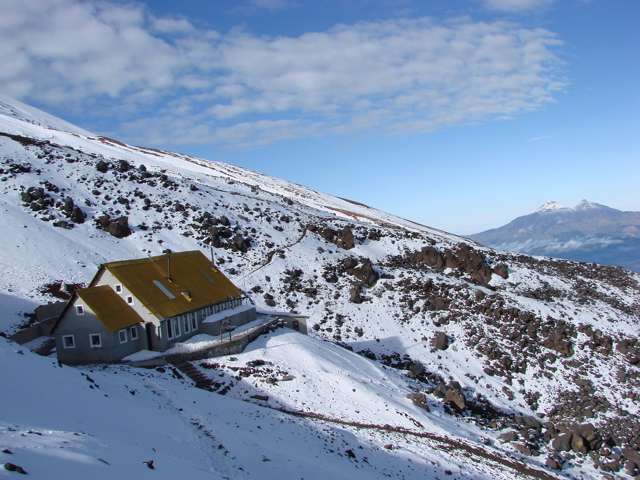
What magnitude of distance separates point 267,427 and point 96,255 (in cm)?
3363

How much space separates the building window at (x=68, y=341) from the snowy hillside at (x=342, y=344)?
479 centimetres

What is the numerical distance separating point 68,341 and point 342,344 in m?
24.3

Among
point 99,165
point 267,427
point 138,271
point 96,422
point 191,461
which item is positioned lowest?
point 267,427

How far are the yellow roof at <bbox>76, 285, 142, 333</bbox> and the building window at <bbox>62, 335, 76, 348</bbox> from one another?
265 centimetres

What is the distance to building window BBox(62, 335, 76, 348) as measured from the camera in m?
28.0

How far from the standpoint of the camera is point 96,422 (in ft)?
50.4

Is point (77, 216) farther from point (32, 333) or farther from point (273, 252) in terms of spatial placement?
point (273, 252)

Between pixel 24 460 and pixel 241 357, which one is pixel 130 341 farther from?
pixel 24 460

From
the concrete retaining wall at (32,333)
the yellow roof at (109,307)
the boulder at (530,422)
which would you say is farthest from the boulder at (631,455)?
the concrete retaining wall at (32,333)

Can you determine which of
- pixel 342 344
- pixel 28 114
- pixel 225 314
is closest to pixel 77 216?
pixel 225 314

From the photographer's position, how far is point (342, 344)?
138 ft

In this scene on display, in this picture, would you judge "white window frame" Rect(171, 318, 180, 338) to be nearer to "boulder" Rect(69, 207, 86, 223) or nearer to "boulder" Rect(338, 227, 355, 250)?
"boulder" Rect(69, 207, 86, 223)

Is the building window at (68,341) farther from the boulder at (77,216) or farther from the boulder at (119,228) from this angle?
the boulder at (77,216)

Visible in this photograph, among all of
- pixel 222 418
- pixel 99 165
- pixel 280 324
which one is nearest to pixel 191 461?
pixel 222 418
